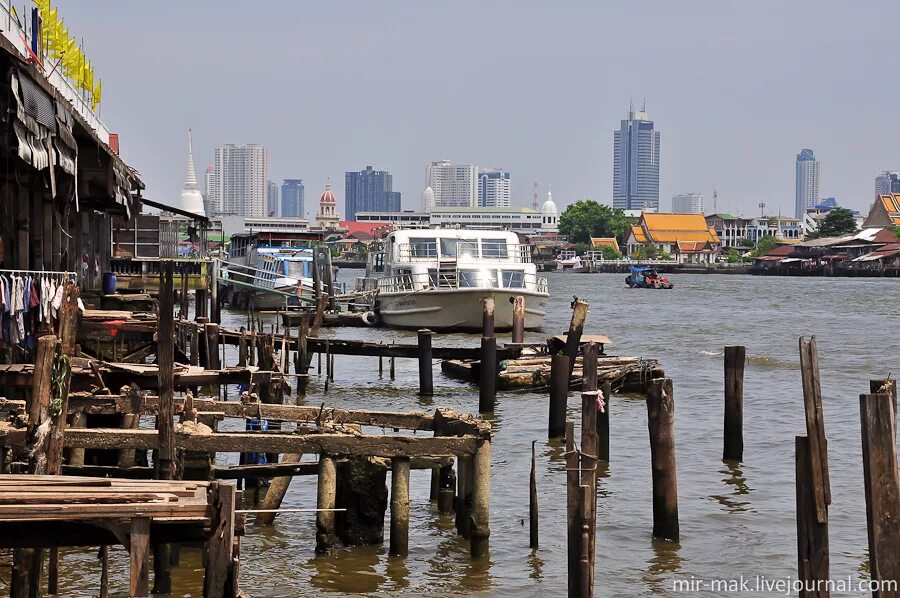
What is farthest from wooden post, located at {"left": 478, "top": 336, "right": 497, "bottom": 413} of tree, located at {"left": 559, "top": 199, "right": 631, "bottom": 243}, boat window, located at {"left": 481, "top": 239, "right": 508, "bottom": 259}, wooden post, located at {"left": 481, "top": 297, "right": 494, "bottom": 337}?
tree, located at {"left": 559, "top": 199, "right": 631, "bottom": 243}

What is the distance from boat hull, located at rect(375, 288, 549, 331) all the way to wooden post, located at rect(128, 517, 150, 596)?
107 feet

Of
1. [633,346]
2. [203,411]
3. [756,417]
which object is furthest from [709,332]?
[203,411]

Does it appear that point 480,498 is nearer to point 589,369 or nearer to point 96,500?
point 589,369

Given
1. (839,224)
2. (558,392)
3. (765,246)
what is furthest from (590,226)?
(558,392)

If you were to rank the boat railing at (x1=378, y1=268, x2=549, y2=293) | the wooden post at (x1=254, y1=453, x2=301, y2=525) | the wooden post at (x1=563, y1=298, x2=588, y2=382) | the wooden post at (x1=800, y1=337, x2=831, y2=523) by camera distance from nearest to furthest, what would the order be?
the wooden post at (x1=800, y1=337, x2=831, y2=523), the wooden post at (x1=254, y1=453, x2=301, y2=525), the wooden post at (x1=563, y1=298, x2=588, y2=382), the boat railing at (x1=378, y1=268, x2=549, y2=293)

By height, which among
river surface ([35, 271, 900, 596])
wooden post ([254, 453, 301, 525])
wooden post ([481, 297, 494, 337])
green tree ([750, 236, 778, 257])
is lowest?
river surface ([35, 271, 900, 596])

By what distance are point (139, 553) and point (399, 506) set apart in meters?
4.70

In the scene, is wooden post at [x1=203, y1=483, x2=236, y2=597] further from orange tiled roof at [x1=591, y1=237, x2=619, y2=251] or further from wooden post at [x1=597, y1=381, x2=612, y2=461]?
orange tiled roof at [x1=591, y1=237, x2=619, y2=251]

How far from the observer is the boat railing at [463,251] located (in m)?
43.8

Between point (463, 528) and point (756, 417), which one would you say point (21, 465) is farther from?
point (756, 417)

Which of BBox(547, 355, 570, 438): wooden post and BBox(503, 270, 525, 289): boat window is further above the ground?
BBox(503, 270, 525, 289): boat window

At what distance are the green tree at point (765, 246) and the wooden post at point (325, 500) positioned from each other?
160m

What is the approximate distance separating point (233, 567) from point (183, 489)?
69 centimetres

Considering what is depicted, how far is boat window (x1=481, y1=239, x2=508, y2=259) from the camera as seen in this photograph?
43.9m
